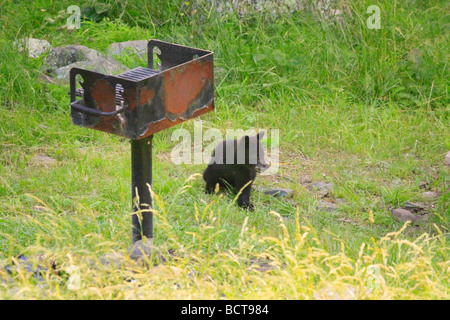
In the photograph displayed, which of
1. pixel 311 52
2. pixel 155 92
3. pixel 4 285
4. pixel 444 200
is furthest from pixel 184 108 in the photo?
pixel 311 52

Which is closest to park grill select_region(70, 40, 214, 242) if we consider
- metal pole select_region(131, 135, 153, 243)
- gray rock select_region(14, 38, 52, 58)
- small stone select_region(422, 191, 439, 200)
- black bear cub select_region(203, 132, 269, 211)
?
metal pole select_region(131, 135, 153, 243)

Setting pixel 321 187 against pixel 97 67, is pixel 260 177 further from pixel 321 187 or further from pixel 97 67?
pixel 97 67

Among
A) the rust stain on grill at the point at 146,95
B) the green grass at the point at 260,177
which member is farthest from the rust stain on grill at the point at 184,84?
the green grass at the point at 260,177

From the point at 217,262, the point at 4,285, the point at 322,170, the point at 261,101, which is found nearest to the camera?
the point at 4,285

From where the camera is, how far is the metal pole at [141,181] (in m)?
3.64

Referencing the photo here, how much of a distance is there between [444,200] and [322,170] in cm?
121

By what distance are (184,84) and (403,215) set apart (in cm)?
232

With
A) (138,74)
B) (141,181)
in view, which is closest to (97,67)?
(138,74)

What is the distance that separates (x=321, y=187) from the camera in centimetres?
557

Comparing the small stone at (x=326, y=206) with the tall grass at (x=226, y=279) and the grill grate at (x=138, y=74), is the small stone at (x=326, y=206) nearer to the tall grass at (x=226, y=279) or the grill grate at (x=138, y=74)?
the tall grass at (x=226, y=279)

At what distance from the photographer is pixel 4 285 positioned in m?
3.23
